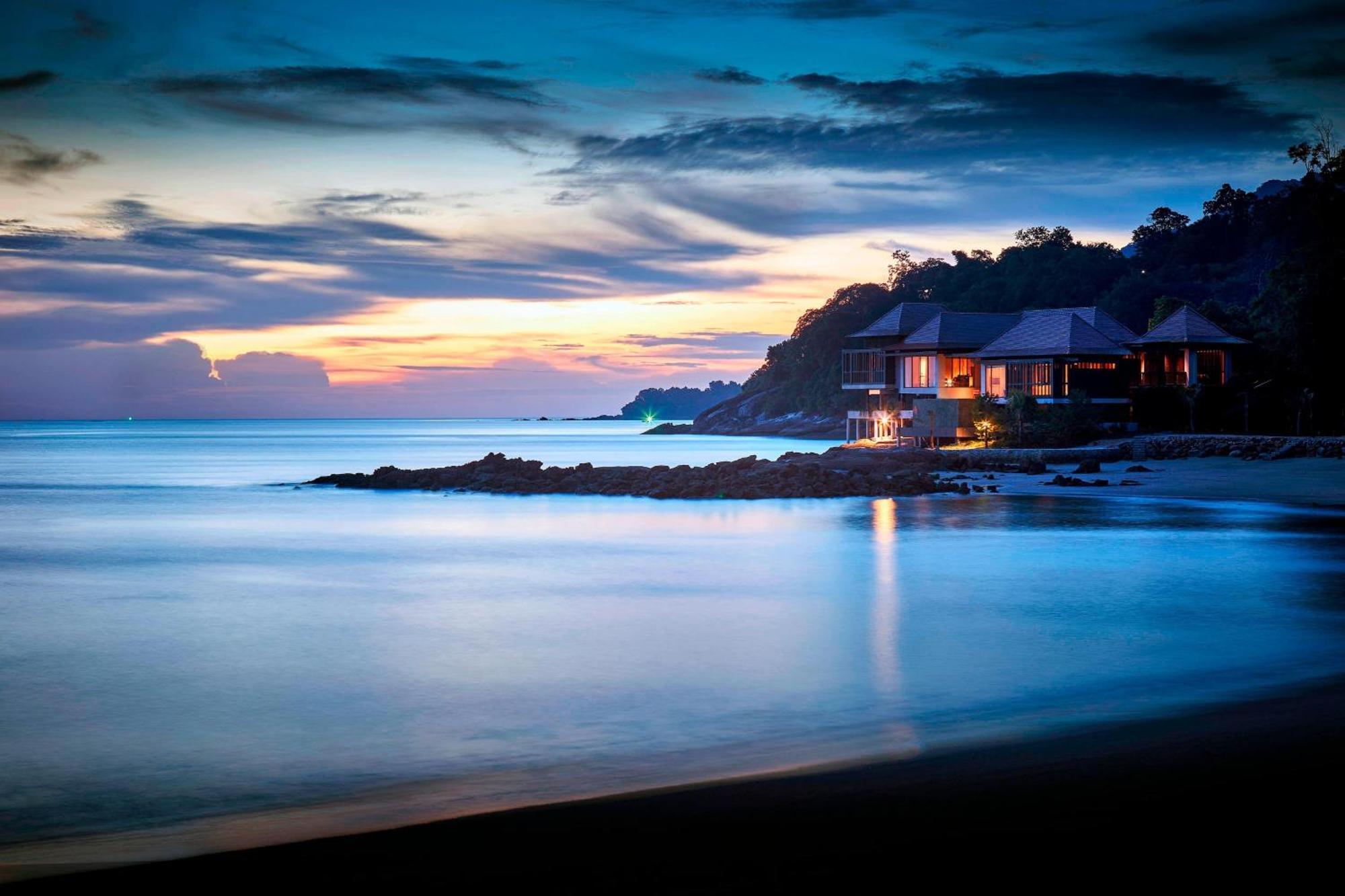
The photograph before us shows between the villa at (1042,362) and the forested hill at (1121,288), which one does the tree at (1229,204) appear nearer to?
the forested hill at (1121,288)

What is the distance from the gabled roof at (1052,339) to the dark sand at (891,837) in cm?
4094

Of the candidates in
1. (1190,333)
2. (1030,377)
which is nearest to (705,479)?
(1030,377)

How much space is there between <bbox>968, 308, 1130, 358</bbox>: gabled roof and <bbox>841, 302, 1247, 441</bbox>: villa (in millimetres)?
45

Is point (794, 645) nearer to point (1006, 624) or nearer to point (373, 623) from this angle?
point (1006, 624)

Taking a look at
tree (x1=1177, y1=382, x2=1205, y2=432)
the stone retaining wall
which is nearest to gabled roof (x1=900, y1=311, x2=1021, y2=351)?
tree (x1=1177, y1=382, x2=1205, y2=432)

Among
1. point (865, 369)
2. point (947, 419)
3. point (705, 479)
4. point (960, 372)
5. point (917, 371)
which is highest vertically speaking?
point (865, 369)

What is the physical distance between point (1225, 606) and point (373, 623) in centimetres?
1126

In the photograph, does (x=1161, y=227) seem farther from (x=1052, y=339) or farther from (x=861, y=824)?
(x=861, y=824)

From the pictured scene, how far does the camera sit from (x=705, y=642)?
13469 millimetres

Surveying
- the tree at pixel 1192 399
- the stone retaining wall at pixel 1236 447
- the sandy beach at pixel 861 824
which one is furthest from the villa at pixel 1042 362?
the sandy beach at pixel 861 824

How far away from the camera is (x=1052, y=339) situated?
46.9 m

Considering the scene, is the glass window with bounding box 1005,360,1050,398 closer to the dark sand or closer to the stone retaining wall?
the stone retaining wall

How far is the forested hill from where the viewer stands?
4606 cm

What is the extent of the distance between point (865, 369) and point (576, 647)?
159ft
